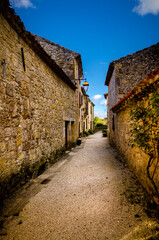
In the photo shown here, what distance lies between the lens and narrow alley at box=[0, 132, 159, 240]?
1.95 metres

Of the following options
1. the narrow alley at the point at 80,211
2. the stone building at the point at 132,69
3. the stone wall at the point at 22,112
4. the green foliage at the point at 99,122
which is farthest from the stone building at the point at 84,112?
the narrow alley at the point at 80,211

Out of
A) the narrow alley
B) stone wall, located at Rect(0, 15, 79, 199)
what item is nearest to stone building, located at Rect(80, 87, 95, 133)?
stone wall, located at Rect(0, 15, 79, 199)

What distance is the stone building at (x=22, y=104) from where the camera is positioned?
2768 mm

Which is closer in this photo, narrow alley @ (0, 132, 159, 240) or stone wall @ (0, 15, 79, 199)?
narrow alley @ (0, 132, 159, 240)

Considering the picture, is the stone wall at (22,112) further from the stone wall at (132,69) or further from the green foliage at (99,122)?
→ the green foliage at (99,122)

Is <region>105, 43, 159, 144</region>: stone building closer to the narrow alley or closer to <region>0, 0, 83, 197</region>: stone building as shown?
<region>0, 0, 83, 197</region>: stone building

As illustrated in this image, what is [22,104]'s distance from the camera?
3.47 metres

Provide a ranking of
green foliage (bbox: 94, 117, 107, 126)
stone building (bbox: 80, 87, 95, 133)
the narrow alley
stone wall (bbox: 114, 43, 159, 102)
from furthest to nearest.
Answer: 1. green foliage (bbox: 94, 117, 107, 126)
2. stone building (bbox: 80, 87, 95, 133)
3. stone wall (bbox: 114, 43, 159, 102)
4. the narrow alley

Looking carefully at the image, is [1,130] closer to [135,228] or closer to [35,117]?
[35,117]

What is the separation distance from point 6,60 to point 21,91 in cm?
79

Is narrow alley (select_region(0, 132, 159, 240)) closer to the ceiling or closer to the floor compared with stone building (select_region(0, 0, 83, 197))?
closer to the floor

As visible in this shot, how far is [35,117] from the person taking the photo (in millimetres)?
4168

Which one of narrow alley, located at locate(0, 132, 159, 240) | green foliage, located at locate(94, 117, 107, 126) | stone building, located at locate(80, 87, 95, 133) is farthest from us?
green foliage, located at locate(94, 117, 107, 126)

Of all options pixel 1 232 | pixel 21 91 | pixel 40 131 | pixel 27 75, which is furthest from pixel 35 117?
pixel 1 232
